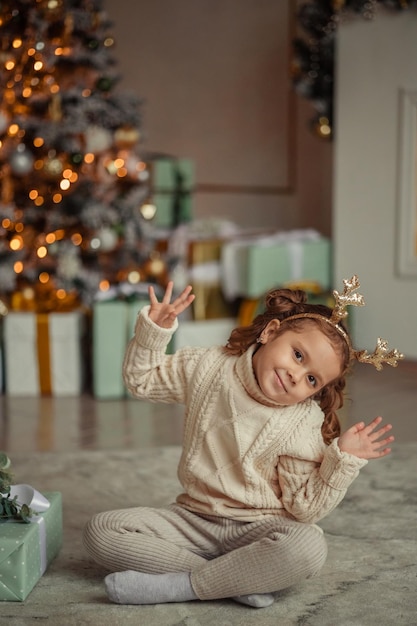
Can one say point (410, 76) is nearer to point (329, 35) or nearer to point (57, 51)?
point (329, 35)

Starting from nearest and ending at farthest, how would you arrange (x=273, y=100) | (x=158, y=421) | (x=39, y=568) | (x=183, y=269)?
(x=39, y=568) < (x=158, y=421) < (x=183, y=269) < (x=273, y=100)

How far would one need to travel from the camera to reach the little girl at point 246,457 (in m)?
1.62

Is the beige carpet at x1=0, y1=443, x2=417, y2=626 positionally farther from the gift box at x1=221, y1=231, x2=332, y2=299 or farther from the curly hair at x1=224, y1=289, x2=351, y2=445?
the gift box at x1=221, y1=231, x2=332, y2=299

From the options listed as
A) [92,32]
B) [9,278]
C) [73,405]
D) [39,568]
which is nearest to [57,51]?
[92,32]

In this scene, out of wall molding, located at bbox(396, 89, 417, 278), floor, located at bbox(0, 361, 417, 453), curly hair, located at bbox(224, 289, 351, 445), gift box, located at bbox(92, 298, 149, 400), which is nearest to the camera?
curly hair, located at bbox(224, 289, 351, 445)

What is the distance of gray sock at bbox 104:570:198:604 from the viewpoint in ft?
5.35

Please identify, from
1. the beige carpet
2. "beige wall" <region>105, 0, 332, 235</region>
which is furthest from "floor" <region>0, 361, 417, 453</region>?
"beige wall" <region>105, 0, 332, 235</region>

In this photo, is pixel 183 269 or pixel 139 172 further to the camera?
pixel 183 269

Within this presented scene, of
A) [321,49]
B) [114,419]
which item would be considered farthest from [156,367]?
[321,49]

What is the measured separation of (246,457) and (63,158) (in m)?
2.37

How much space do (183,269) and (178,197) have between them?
1.29 feet

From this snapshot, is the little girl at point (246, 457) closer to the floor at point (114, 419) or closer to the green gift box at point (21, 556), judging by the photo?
the green gift box at point (21, 556)

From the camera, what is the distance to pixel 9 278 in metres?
3.62

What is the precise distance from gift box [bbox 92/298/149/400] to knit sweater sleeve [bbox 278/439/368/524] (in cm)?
193
